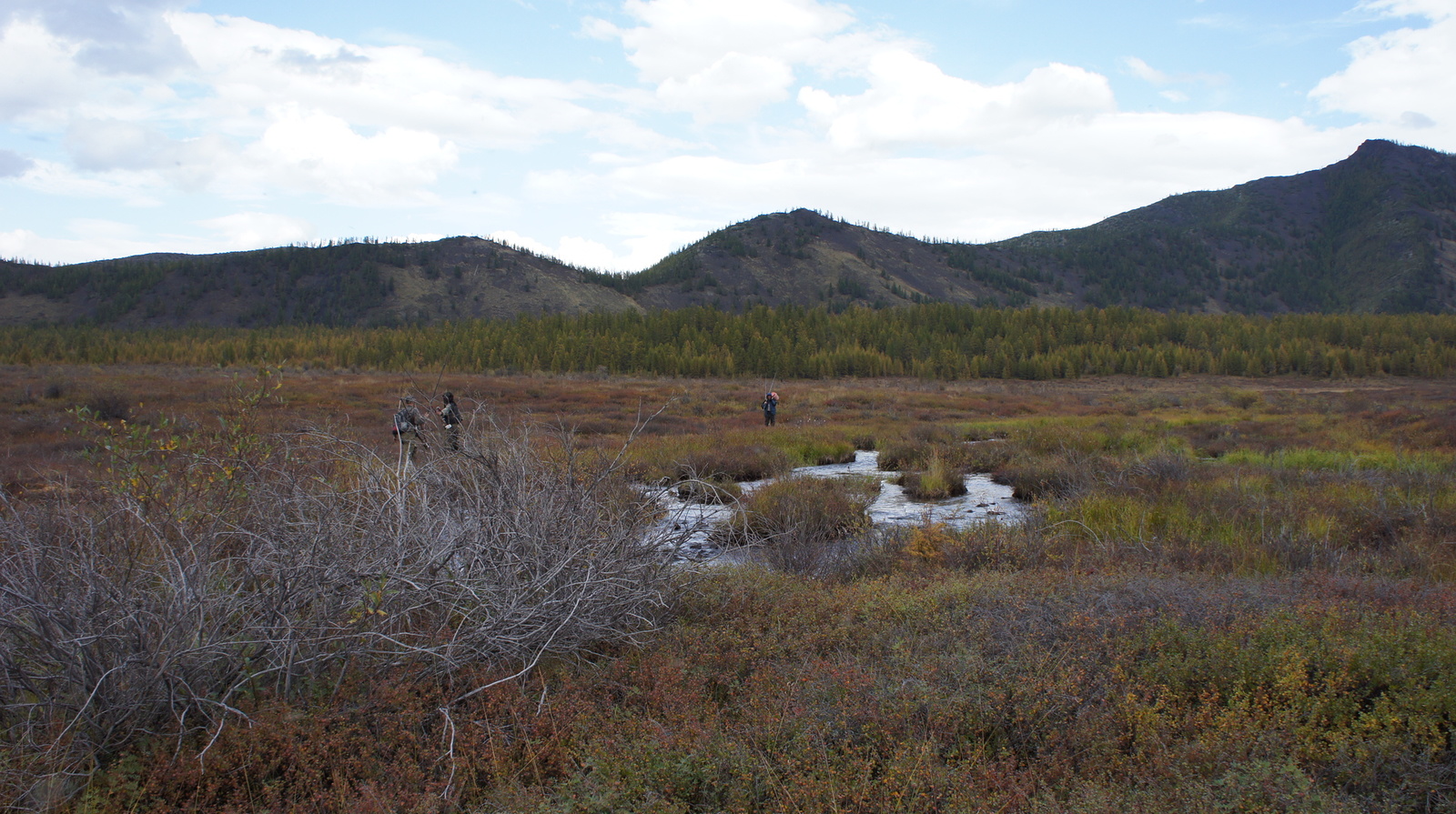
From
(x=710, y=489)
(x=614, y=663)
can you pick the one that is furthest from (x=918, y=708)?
(x=710, y=489)

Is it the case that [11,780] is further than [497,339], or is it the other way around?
[497,339]

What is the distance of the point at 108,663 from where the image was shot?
331cm

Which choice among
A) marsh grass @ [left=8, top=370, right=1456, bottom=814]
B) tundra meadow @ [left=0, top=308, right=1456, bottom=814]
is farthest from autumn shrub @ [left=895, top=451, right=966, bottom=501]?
marsh grass @ [left=8, top=370, right=1456, bottom=814]

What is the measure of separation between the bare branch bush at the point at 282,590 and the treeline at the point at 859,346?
58333 millimetres

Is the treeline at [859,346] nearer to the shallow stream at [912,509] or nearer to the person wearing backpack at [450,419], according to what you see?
the shallow stream at [912,509]

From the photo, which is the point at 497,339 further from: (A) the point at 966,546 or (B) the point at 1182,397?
(A) the point at 966,546

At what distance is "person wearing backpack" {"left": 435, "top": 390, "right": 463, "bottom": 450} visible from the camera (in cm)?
527

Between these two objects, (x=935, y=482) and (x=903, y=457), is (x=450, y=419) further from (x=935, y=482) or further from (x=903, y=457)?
(x=903, y=457)

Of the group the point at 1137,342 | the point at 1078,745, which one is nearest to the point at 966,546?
the point at 1078,745

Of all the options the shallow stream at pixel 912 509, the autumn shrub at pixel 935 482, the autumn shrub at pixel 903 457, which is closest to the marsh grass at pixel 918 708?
the shallow stream at pixel 912 509

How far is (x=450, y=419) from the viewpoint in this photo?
1007cm

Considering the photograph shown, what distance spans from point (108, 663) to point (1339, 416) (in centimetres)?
2982

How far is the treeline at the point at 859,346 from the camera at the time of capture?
6900 cm

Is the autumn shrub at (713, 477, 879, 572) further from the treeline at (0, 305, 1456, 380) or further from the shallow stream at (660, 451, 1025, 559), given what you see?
the treeline at (0, 305, 1456, 380)
